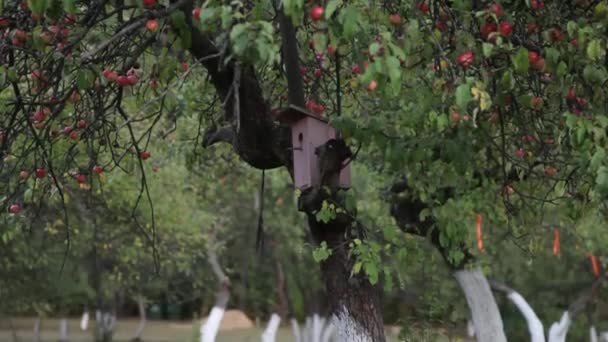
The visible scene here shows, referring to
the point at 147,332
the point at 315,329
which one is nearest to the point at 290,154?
the point at 315,329

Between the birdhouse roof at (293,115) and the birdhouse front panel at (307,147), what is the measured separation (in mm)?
20

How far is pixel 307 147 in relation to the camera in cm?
646

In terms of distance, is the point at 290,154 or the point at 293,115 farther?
the point at 290,154

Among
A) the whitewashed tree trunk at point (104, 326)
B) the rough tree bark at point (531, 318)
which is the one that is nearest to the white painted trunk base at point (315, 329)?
the whitewashed tree trunk at point (104, 326)

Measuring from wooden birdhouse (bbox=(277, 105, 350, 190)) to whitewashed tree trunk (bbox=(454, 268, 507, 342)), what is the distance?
511 cm

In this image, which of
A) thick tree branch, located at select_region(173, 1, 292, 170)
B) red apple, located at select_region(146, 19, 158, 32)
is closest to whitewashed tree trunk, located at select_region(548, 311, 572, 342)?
thick tree branch, located at select_region(173, 1, 292, 170)

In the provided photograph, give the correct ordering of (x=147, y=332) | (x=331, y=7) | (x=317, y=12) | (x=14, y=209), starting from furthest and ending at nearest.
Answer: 1. (x=147, y=332)
2. (x=14, y=209)
3. (x=317, y=12)
4. (x=331, y=7)

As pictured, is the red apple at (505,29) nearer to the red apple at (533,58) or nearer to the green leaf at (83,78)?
the red apple at (533,58)

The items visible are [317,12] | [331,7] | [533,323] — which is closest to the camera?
[331,7]

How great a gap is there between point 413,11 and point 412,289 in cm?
2467

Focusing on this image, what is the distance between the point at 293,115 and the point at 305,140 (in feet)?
0.65

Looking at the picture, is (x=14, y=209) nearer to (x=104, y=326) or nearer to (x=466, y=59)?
(x=466, y=59)

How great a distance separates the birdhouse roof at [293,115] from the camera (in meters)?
6.41

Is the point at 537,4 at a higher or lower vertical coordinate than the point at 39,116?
higher
